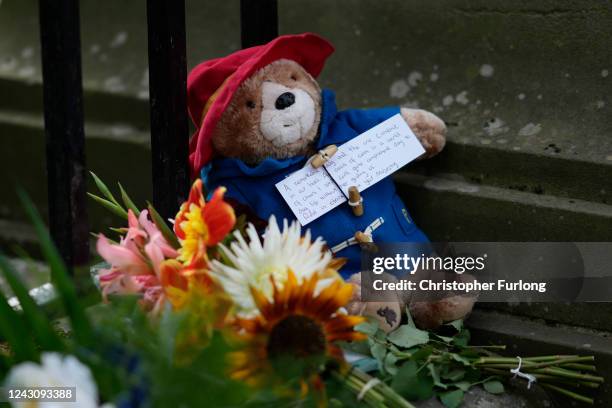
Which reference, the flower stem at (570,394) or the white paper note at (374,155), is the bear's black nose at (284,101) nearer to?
the white paper note at (374,155)

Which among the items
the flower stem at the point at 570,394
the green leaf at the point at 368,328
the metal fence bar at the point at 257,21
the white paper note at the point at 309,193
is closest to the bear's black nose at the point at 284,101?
the white paper note at the point at 309,193

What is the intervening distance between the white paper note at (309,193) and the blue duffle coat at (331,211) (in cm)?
2

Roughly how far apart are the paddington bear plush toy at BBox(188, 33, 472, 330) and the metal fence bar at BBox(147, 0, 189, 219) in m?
0.04

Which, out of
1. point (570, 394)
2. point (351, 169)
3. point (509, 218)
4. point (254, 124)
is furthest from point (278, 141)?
point (570, 394)

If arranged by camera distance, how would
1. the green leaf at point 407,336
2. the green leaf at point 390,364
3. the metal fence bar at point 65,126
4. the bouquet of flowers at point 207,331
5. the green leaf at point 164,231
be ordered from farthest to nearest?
the metal fence bar at point 65,126, the green leaf at point 407,336, the green leaf at point 390,364, the green leaf at point 164,231, the bouquet of flowers at point 207,331

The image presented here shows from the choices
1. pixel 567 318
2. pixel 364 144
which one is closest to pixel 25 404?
pixel 364 144

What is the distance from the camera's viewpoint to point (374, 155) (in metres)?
1.77

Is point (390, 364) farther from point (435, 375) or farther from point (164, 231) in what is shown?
point (164, 231)

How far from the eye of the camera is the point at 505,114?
1.92 meters

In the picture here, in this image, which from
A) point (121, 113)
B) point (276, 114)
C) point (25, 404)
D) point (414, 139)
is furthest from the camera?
point (121, 113)

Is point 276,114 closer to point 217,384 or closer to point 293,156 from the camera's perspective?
point 293,156

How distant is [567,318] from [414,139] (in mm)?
471

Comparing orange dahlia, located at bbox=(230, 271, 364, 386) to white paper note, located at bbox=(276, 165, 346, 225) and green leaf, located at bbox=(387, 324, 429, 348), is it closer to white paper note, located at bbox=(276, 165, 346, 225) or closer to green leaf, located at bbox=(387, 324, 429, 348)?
green leaf, located at bbox=(387, 324, 429, 348)

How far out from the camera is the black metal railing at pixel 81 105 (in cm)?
167
